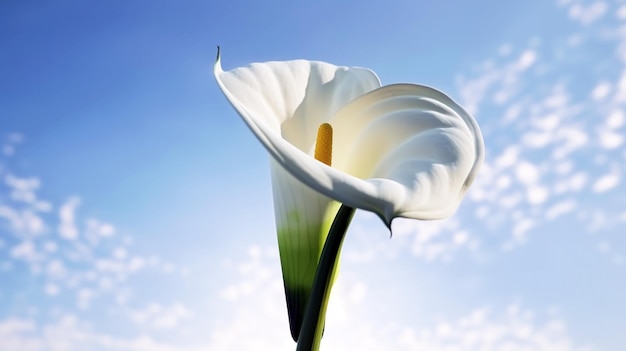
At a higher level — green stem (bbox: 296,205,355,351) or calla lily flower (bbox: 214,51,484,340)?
calla lily flower (bbox: 214,51,484,340)

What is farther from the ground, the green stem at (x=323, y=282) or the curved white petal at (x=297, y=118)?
the curved white petal at (x=297, y=118)

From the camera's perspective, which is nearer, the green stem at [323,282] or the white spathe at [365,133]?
the white spathe at [365,133]

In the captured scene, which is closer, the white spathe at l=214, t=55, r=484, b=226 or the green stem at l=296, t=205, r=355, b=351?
the white spathe at l=214, t=55, r=484, b=226

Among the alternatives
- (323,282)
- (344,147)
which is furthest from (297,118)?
(323,282)

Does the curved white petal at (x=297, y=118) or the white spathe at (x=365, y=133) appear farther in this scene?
the curved white petal at (x=297, y=118)

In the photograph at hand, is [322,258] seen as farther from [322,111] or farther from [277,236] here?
[322,111]

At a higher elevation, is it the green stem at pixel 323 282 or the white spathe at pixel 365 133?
the white spathe at pixel 365 133
